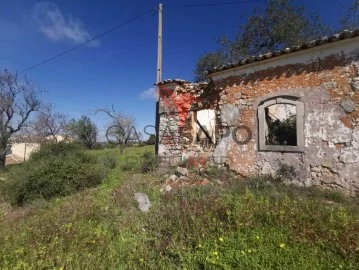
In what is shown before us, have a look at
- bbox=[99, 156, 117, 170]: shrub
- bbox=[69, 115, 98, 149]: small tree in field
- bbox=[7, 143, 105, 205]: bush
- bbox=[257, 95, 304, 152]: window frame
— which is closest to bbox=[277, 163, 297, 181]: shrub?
bbox=[257, 95, 304, 152]: window frame

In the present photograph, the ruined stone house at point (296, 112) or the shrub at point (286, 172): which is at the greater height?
the ruined stone house at point (296, 112)

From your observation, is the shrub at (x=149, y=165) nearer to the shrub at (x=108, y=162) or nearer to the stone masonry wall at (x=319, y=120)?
the shrub at (x=108, y=162)

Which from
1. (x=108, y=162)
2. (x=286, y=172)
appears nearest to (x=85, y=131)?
(x=108, y=162)

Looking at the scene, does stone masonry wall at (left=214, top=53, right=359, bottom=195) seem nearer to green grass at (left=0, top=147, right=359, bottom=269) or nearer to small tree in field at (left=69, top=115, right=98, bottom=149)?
green grass at (left=0, top=147, right=359, bottom=269)

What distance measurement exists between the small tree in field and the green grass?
36.1 metres

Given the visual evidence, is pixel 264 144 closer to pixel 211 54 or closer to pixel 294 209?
pixel 294 209

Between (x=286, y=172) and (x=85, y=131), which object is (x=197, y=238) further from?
(x=85, y=131)

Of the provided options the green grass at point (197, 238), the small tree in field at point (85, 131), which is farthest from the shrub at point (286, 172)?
the small tree in field at point (85, 131)

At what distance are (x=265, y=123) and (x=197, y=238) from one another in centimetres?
531

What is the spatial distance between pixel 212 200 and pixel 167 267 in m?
1.83

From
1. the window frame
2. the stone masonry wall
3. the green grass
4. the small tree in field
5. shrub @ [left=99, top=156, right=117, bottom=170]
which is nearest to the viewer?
the green grass

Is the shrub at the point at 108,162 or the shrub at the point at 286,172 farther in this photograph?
the shrub at the point at 108,162

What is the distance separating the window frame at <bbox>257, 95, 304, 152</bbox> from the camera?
748 centimetres

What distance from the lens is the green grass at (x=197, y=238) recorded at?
353 centimetres
